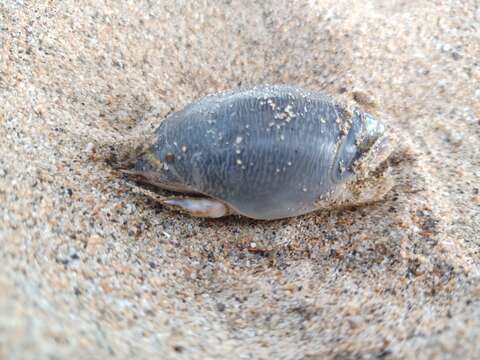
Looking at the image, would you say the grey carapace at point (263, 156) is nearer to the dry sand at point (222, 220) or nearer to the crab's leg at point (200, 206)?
the crab's leg at point (200, 206)

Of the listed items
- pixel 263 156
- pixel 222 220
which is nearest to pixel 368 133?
pixel 263 156

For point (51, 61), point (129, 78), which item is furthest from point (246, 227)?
point (51, 61)

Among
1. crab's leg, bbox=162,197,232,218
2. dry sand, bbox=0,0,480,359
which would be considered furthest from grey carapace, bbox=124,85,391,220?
dry sand, bbox=0,0,480,359

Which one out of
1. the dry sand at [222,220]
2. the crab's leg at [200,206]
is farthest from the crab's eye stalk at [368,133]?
the crab's leg at [200,206]

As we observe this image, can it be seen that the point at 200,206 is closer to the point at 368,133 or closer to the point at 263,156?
the point at 263,156

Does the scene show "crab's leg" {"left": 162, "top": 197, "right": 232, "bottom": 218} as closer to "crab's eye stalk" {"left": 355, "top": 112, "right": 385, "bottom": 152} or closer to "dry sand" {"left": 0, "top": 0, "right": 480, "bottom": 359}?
"dry sand" {"left": 0, "top": 0, "right": 480, "bottom": 359}

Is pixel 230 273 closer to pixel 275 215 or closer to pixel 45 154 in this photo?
pixel 275 215
